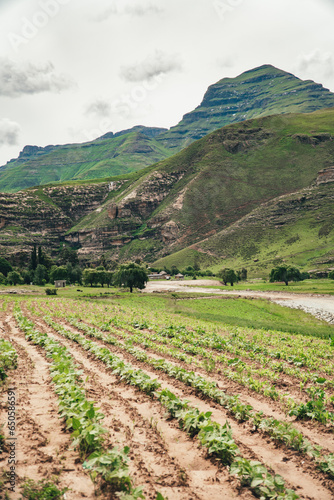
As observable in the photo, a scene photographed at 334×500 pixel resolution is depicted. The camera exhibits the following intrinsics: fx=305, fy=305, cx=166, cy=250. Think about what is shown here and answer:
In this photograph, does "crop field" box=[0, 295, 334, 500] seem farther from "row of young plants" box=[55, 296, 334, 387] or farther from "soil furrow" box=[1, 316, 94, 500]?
"row of young plants" box=[55, 296, 334, 387]

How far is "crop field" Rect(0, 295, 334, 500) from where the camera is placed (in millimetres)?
6551

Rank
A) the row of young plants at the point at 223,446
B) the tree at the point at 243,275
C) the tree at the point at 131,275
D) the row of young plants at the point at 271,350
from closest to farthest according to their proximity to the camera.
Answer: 1. the row of young plants at the point at 223,446
2. the row of young plants at the point at 271,350
3. the tree at the point at 131,275
4. the tree at the point at 243,275

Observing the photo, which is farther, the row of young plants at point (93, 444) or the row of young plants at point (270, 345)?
the row of young plants at point (270, 345)

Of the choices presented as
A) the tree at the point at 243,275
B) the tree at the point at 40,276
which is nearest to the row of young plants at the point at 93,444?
the tree at the point at 40,276

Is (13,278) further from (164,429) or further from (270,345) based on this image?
(164,429)

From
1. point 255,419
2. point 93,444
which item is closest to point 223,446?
point 255,419

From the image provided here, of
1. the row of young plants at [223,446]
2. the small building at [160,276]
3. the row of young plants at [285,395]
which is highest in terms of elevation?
the row of young plants at [223,446]

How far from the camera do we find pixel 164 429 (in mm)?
9438

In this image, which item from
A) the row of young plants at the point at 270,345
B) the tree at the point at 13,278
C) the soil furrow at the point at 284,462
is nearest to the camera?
the soil furrow at the point at 284,462

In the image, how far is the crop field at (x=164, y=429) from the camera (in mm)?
6551

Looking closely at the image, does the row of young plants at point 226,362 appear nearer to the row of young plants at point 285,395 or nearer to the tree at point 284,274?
the row of young plants at point 285,395

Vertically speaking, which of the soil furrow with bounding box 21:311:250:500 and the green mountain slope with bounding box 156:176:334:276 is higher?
the green mountain slope with bounding box 156:176:334:276

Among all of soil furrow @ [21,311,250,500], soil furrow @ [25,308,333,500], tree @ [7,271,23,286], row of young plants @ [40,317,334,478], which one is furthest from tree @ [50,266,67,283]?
soil furrow @ [25,308,333,500]

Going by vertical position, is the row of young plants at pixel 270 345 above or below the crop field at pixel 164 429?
below
